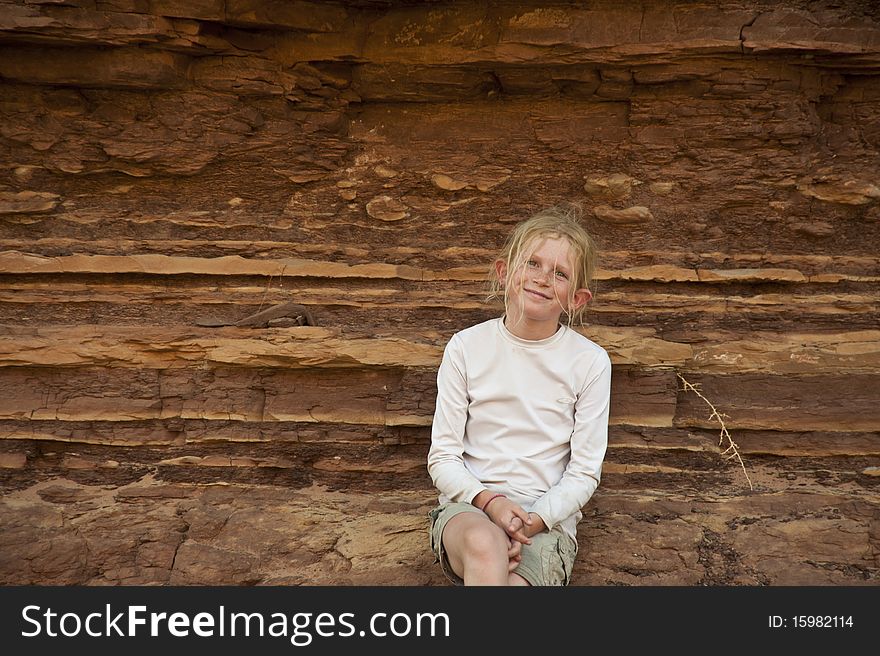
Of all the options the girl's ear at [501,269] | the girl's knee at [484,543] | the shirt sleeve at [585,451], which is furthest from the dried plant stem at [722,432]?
the girl's knee at [484,543]

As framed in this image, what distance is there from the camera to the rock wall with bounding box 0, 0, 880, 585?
13.1 ft

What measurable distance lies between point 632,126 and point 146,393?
2.97 meters

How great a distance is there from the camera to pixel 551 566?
2816 millimetres

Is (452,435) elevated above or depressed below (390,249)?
below

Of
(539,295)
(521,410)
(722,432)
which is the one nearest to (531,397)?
(521,410)

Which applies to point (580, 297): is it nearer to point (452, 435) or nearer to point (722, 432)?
point (452, 435)

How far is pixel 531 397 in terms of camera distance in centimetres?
315

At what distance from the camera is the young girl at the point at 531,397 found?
9.97 ft

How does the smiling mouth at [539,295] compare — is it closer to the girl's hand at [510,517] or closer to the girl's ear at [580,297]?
the girl's ear at [580,297]

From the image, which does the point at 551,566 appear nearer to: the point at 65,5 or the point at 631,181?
the point at 631,181

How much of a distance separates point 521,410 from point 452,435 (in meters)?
0.29

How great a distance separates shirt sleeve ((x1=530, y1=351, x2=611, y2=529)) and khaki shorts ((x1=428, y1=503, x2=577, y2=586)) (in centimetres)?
7

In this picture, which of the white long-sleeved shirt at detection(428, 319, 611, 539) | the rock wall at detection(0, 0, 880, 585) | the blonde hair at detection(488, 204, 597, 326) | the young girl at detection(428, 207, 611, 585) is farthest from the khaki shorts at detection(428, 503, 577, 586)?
the blonde hair at detection(488, 204, 597, 326)

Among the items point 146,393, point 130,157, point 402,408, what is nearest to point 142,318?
point 146,393
